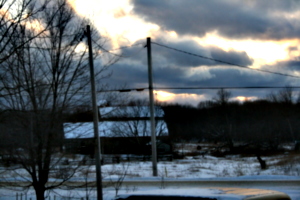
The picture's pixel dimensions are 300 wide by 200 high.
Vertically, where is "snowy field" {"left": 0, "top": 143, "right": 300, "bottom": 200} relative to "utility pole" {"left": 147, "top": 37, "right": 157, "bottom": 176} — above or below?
below

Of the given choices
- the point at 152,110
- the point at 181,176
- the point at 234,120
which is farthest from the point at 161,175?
the point at 234,120

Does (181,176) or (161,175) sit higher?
(161,175)

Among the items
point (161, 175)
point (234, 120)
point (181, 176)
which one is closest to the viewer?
point (181, 176)

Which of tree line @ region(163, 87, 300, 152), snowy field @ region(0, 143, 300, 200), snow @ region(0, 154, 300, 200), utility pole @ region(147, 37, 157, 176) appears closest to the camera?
snowy field @ region(0, 143, 300, 200)

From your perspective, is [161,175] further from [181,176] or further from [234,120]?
[234,120]

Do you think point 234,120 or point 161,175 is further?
point 234,120

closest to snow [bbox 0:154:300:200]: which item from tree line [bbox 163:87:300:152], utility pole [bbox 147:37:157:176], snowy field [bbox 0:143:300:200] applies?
snowy field [bbox 0:143:300:200]

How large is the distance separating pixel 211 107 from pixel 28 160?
95.7 m

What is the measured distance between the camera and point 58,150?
9719 mm

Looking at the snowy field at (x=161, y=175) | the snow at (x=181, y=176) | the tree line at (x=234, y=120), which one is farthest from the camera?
the tree line at (x=234, y=120)

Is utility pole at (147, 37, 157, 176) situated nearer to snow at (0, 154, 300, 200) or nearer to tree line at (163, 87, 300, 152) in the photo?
snow at (0, 154, 300, 200)

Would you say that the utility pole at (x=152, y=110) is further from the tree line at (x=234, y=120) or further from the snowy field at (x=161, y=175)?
the tree line at (x=234, y=120)

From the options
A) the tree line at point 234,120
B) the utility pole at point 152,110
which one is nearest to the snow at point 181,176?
the utility pole at point 152,110

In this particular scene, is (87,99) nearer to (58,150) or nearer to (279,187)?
(58,150)
